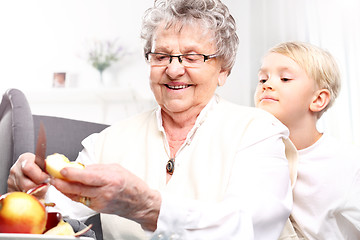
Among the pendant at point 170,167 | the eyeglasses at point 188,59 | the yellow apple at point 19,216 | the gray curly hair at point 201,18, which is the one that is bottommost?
the pendant at point 170,167

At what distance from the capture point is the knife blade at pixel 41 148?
3.20 feet

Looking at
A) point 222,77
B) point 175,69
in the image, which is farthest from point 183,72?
point 222,77

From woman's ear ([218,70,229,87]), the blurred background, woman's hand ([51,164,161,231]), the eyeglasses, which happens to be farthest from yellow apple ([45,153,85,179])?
Result: the blurred background

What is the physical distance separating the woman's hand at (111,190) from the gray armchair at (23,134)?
0.75 meters

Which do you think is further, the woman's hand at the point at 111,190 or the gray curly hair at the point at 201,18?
the gray curly hair at the point at 201,18

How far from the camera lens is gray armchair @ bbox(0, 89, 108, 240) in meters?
1.75

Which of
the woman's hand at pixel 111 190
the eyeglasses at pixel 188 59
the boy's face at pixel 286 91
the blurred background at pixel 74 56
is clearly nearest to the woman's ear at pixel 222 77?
the eyeglasses at pixel 188 59

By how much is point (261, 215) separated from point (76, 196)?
1.59 feet

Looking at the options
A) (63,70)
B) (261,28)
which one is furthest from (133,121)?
(63,70)

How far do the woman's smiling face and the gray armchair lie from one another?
531 mm

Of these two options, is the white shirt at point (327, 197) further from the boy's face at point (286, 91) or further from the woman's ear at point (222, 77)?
the woman's ear at point (222, 77)

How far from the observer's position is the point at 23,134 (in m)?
1.75

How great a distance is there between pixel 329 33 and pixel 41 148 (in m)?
3.85

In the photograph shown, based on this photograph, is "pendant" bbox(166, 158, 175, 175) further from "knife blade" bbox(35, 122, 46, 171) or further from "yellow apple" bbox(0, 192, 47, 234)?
"yellow apple" bbox(0, 192, 47, 234)
